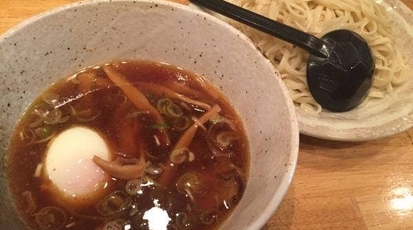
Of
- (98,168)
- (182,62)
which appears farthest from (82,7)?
(98,168)

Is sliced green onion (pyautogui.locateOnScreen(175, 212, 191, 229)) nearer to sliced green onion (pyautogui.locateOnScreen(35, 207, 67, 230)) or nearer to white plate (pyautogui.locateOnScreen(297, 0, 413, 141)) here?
sliced green onion (pyautogui.locateOnScreen(35, 207, 67, 230))

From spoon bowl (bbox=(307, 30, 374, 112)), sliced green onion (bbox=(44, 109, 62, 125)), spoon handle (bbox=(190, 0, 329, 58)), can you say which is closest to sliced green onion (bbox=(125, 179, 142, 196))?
sliced green onion (bbox=(44, 109, 62, 125))

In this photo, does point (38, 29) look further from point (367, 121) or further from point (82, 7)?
point (367, 121)

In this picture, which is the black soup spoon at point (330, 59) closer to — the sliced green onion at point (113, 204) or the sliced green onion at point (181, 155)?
the sliced green onion at point (181, 155)

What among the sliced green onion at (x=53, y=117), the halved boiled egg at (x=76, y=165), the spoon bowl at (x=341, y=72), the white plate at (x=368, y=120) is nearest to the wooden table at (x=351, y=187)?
the white plate at (x=368, y=120)

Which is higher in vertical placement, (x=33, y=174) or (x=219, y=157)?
(x=33, y=174)

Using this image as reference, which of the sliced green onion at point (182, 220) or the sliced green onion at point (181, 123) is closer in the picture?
the sliced green onion at point (182, 220)

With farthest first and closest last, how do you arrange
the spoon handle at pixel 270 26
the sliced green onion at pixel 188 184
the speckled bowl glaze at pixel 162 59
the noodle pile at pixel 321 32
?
the noodle pile at pixel 321 32
the spoon handle at pixel 270 26
the sliced green onion at pixel 188 184
the speckled bowl glaze at pixel 162 59
